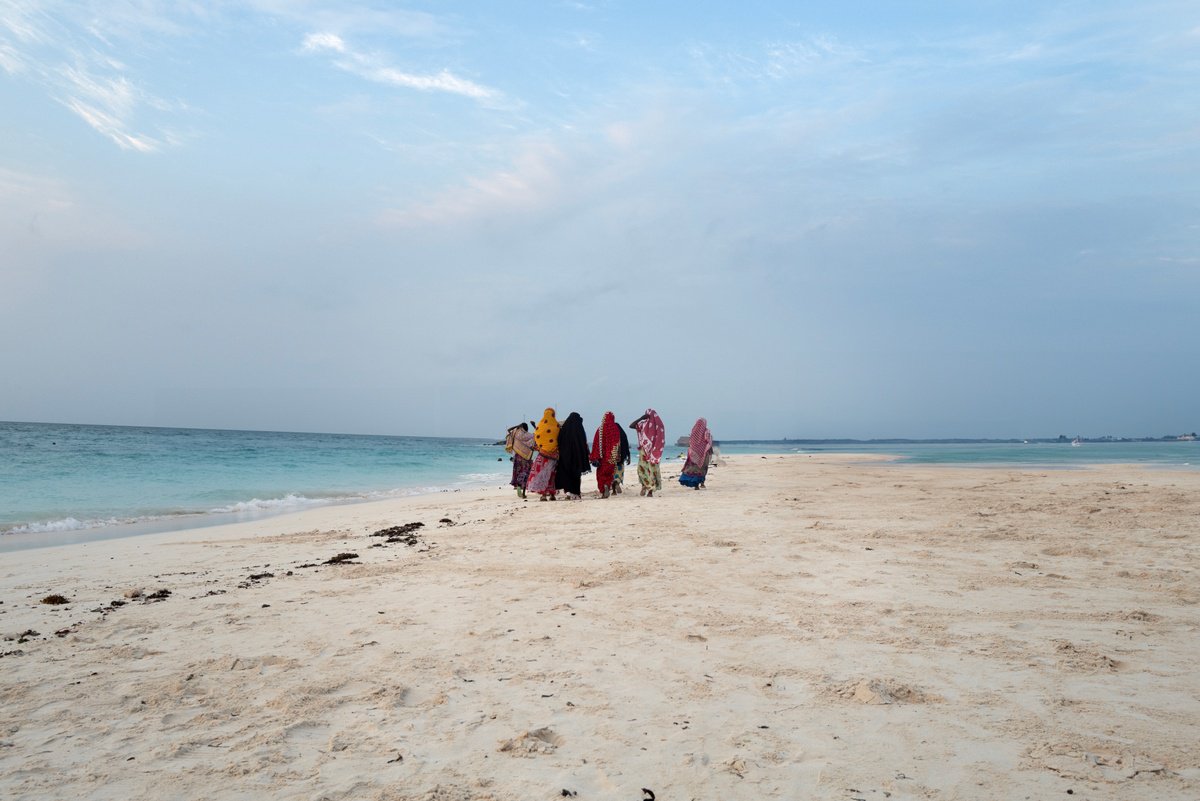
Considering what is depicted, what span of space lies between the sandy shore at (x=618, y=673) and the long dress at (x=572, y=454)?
21.3ft

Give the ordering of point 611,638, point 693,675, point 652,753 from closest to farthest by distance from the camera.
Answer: point 652,753
point 693,675
point 611,638

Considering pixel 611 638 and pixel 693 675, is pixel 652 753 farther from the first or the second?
pixel 611 638

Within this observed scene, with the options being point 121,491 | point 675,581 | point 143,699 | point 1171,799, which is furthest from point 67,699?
point 121,491

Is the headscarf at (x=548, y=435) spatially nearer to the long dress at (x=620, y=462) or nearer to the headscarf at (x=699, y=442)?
the long dress at (x=620, y=462)

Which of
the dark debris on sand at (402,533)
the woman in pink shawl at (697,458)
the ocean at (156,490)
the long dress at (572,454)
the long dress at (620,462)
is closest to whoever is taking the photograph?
the dark debris on sand at (402,533)

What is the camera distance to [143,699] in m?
3.52

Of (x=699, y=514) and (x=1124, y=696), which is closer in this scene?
(x=1124, y=696)

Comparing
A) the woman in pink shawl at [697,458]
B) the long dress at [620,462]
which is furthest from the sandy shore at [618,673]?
the woman in pink shawl at [697,458]

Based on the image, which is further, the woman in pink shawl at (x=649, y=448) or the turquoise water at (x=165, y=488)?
the woman in pink shawl at (x=649, y=448)

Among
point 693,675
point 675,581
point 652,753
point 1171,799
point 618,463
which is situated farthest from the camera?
point 618,463

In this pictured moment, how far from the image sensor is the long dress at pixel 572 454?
14359mm

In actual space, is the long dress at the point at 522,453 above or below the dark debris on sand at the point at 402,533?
above

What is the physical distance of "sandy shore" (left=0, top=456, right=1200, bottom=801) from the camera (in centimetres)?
275

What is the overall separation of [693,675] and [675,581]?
2.26 m
